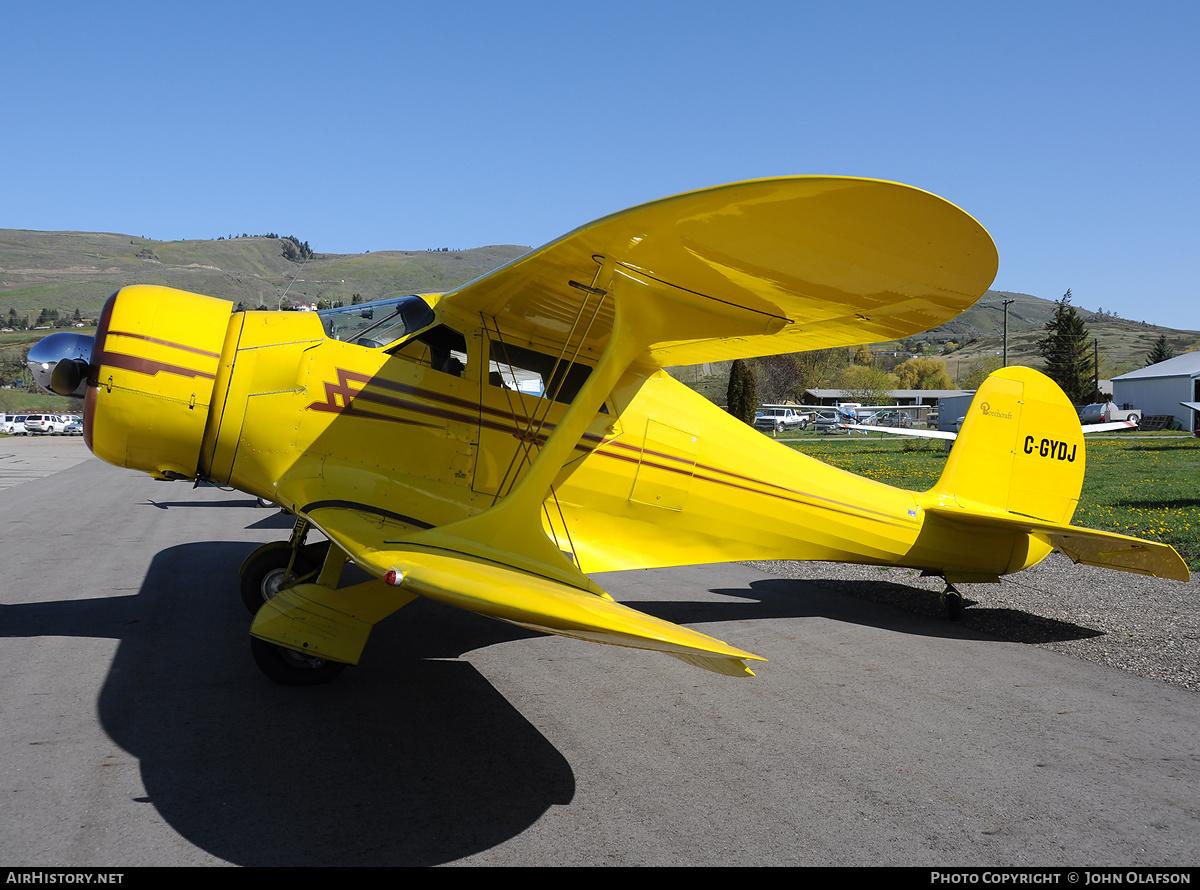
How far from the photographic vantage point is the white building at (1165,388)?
54.5m

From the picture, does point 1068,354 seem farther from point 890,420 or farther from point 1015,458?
point 1015,458

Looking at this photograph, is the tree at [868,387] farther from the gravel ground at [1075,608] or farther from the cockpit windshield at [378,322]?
the cockpit windshield at [378,322]

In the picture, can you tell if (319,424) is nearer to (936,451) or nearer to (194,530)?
(194,530)

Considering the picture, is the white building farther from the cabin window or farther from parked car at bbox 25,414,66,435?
parked car at bbox 25,414,66,435

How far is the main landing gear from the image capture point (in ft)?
15.3

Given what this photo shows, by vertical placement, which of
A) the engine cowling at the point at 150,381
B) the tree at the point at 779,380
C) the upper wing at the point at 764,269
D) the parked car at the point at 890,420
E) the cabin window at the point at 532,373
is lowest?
the engine cowling at the point at 150,381

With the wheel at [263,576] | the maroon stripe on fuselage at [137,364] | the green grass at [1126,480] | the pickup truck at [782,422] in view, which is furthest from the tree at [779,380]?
the maroon stripe on fuselage at [137,364]

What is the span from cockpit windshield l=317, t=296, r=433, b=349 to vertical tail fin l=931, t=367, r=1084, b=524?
494 cm

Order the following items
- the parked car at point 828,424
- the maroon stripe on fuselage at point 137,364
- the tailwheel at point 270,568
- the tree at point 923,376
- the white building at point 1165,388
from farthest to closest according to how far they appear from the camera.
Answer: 1. the tree at point 923,376
2. the white building at point 1165,388
3. the parked car at point 828,424
4. the tailwheel at point 270,568
5. the maroon stripe on fuselage at point 137,364

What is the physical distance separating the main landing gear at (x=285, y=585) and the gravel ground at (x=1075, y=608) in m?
5.42

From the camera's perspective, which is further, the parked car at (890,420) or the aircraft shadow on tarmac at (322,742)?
the parked car at (890,420)

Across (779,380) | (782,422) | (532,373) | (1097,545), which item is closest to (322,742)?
(532,373)

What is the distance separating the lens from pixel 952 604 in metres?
6.95

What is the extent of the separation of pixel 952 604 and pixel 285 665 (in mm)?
5623
